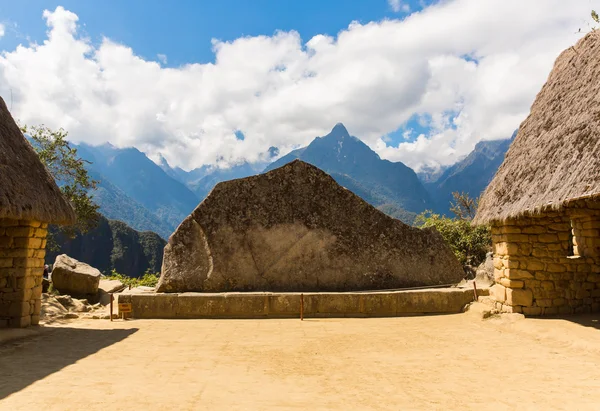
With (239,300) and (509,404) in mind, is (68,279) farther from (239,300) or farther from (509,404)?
(509,404)

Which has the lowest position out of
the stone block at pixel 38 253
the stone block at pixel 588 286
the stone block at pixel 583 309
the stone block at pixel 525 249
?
the stone block at pixel 583 309

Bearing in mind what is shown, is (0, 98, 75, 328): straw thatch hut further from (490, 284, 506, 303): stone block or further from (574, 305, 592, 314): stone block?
(574, 305, 592, 314): stone block

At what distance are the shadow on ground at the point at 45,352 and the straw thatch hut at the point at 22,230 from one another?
0.76 m

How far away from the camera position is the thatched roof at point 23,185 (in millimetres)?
6773

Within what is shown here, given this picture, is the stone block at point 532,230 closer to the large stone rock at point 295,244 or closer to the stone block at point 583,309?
the stone block at point 583,309

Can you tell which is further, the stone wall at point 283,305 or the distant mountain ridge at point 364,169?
the distant mountain ridge at point 364,169

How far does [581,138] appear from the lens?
22.1ft

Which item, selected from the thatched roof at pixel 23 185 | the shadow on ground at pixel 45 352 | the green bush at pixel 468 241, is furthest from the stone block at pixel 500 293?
the green bush at pixel 468 241

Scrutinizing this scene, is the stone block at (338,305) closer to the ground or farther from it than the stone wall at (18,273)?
closer to the ground

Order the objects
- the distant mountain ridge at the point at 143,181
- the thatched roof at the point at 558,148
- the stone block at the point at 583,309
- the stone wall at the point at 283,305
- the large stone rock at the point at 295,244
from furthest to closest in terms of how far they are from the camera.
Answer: the distant mountain ridge at the point at 143,181
the large stone rock at the point at 295,244
the stone wall at the point at 283,305
the stone block at the point at 583,309
the thatched roof at the point at 558,148

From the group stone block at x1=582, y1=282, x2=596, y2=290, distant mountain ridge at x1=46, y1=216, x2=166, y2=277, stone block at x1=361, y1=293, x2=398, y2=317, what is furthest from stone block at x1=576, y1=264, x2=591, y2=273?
distant mountain ridge at x1=46, y1=216, x2=166, y2=277

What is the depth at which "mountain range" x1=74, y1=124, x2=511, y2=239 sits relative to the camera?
107500mm

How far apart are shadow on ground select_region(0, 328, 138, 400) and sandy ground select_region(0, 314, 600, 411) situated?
0.05 feet

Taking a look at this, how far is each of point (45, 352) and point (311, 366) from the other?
3586mm
